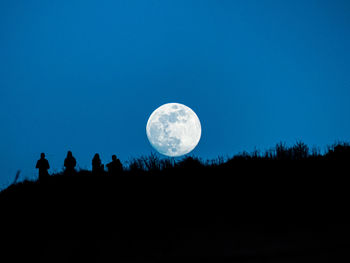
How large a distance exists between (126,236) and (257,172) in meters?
4.54

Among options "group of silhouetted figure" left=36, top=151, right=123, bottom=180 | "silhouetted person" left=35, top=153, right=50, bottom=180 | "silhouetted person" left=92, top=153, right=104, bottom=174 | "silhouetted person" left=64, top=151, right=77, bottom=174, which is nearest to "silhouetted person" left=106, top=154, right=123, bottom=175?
"group of silhouetted figure" left=36, top=151, right=123, bottom=180

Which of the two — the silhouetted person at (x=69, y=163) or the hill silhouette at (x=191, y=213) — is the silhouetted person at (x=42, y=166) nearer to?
the hill silhouette at (x=191, y=213)

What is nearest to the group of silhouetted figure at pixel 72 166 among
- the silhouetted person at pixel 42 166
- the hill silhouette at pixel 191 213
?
the silhouetted person at pixel 42 166

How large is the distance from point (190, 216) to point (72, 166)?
5.73m

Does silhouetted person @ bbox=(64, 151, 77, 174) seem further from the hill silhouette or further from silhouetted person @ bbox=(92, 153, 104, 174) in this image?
silhouetted person @ bbox=(92, 153, 104, 174)

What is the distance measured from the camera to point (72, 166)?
11391 mm

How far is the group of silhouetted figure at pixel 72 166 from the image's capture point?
10961 mm

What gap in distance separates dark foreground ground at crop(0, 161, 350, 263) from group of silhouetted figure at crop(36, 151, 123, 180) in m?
0.38

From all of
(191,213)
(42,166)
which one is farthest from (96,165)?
(191,213)

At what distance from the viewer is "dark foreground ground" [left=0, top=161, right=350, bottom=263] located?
5996mm

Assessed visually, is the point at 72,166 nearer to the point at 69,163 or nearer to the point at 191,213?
the point at 69,163

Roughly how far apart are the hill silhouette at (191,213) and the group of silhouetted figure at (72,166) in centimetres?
34

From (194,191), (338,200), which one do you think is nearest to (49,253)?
(194,191)

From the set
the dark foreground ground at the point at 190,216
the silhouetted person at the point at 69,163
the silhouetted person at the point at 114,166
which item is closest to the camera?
the dark foreground ground at the point at 190,216
